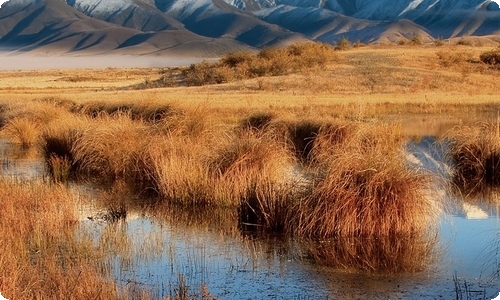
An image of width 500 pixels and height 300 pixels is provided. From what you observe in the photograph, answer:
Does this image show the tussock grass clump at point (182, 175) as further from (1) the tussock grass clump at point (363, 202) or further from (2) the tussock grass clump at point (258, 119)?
(2) the tussock grass clump at point (258, 119)

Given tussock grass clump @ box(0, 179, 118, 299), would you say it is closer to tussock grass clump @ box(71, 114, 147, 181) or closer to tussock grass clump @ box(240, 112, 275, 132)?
tussock grass clump @ box(71, 114, 147, 181)

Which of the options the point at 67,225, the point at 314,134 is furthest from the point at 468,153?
the point at 67,225

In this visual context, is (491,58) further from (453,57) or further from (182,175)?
(182,175)

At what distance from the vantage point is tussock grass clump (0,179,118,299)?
30.4 ft

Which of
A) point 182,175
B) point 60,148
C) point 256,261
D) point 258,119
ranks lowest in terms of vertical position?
point 256,261

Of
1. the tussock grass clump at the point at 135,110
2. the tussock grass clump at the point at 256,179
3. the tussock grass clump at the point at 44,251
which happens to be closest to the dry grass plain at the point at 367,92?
the tussock grass clump at the point at 135,110

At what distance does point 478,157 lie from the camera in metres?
20.2

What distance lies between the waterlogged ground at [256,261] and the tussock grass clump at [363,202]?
63 centimetres

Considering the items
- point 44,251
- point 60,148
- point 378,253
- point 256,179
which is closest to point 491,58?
point 60,148

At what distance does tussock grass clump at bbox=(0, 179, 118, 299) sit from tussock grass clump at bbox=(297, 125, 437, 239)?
3891mm

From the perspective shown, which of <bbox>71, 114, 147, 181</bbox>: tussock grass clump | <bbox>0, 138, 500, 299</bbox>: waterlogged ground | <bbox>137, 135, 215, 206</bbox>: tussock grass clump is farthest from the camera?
<bbox>71, 114, 147, 181</bbox>: tussock grass clump

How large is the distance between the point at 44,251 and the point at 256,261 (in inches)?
133

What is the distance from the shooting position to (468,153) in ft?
66.9

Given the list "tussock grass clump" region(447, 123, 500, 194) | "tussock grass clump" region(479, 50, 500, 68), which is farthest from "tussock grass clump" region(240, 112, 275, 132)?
"tussock grass clump" region(479, 50, 500, 68)
